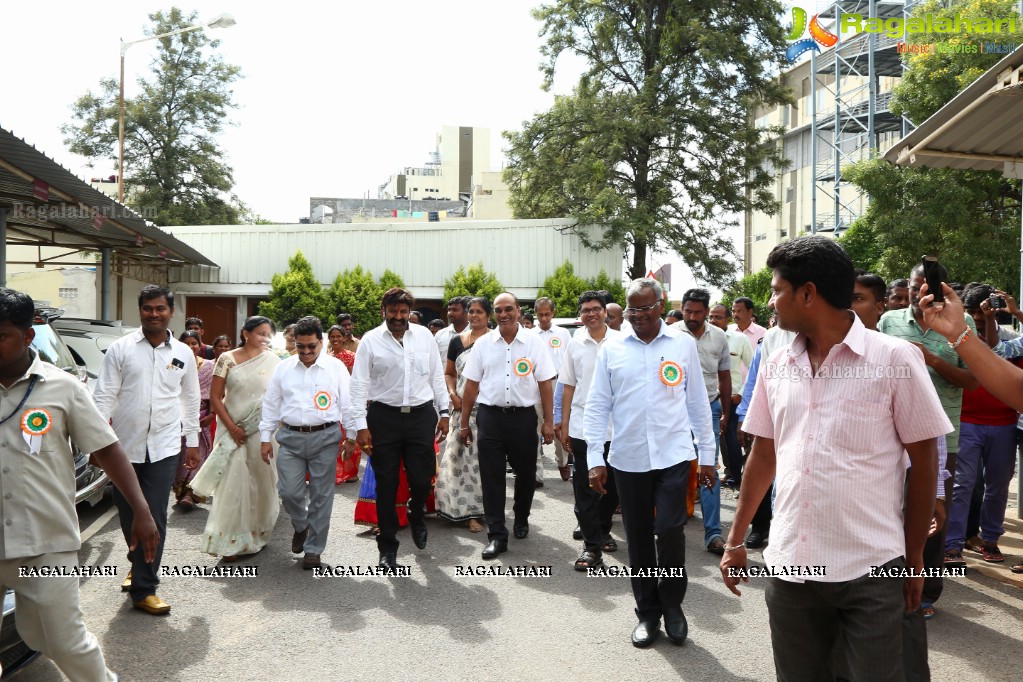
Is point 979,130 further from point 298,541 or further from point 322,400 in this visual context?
point 298,541

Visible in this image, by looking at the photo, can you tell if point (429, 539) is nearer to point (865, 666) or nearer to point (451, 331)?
point (451, 331)

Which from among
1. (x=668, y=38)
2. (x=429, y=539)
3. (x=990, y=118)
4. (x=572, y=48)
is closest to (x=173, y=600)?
(x=429, y=539)

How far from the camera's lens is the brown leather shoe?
18.6 ft

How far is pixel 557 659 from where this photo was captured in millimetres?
4895

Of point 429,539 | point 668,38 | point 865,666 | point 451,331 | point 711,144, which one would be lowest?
point 429,539

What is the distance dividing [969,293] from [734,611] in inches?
116

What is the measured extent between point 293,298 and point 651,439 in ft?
91.2

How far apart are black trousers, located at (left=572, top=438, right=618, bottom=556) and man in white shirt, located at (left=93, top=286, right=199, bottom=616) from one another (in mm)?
2966

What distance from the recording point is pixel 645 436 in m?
5.18

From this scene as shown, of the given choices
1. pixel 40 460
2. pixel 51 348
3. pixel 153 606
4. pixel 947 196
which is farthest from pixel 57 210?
pixel 947 196

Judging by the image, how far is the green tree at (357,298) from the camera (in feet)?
102

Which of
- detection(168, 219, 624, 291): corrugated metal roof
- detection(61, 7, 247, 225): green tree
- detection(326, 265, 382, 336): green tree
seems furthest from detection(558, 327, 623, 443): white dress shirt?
detection(61, 7, 247, 225): green tree

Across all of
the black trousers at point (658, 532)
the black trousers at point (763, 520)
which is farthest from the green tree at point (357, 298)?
the black trousers at point (658, 532)

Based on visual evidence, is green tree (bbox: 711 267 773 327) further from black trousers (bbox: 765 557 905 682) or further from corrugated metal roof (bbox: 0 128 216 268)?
black trousers (bbox: 765 557 905 682)
